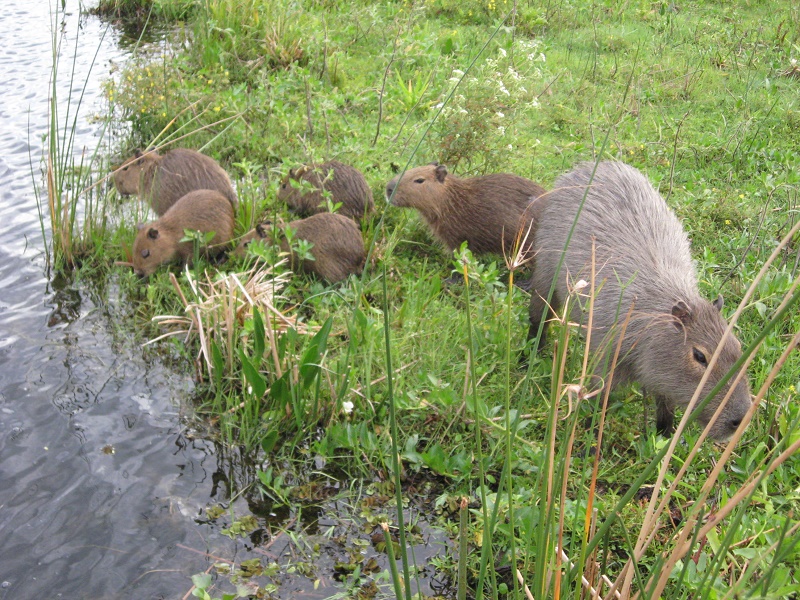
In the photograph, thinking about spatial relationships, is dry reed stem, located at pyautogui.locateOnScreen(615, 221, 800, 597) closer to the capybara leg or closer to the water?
the capybara leg

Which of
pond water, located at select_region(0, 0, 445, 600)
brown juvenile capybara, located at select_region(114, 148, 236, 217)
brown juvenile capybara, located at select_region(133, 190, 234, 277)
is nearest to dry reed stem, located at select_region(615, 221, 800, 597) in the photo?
pond water, located at select_region(0, 0, 445, 600)

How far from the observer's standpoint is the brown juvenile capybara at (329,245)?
4.46 m

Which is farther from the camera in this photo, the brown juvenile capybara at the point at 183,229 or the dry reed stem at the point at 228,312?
the brown juvenile capybara at the point at 183,229

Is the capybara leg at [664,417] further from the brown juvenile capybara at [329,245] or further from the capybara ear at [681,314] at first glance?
the brown juvenile capybara at [329,245]

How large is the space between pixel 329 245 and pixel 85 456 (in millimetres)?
1803

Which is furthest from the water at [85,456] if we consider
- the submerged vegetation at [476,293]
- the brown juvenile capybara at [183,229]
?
the brown juvenile capybara at [183,229]

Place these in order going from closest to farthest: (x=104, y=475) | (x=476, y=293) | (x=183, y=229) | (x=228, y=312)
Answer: (x=104, y=475) → (x=228, y=312) → (x=476, y=293) → (x=183, y=229)

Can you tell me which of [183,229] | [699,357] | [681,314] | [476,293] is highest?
[681,314]

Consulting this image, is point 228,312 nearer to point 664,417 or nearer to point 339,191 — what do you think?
point 339,191

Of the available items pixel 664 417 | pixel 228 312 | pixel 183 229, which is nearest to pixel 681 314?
pixel 664 417

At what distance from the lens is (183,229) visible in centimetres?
461

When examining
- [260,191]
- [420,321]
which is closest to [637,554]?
[420,321]

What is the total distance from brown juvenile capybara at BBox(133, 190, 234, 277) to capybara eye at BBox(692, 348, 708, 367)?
2.79m

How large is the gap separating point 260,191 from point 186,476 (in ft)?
8.44
